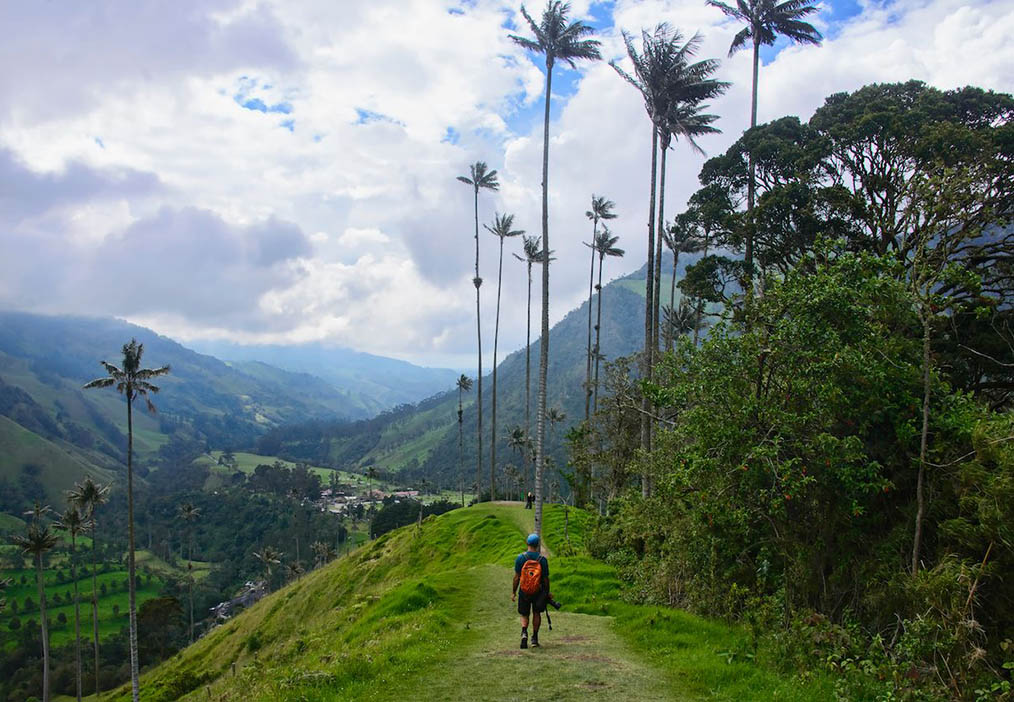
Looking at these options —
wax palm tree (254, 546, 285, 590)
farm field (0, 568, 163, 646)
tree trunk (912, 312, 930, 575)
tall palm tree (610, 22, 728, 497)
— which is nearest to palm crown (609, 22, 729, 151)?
tall palm tree (610, 22, 728, 497)

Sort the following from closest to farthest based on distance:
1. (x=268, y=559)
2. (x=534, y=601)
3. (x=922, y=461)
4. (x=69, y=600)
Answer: (x=922, y=461) → (x=534, y=601) → (x=268, y=559) → (x=69, y=600)

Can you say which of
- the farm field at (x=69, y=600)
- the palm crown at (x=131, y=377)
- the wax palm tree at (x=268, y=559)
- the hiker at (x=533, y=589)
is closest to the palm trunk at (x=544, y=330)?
the hiker at (x=533, y=589)

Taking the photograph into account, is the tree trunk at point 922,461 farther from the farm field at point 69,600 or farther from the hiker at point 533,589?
the farm field at point 69,600

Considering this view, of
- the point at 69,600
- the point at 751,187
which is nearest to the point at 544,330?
the point at 751,187

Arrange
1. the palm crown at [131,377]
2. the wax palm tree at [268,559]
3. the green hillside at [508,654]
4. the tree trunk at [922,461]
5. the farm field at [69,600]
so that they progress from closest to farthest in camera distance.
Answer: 1. the green hillside at [508,654]
2. the tree trunk at [922,461]
3. the palm crown at [131,377]
4. the wax palm tree at [268,559]
5. the farm field at [69,600]

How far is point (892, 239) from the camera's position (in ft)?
61.7

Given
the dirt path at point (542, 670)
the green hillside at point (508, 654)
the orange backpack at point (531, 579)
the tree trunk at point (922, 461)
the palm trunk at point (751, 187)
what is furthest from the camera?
the palm trunk at point (751, 187)

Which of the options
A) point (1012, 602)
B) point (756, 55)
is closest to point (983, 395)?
point (1012, 602)

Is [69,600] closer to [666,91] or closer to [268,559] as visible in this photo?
[268,559]

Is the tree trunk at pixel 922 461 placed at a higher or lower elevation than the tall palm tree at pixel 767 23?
lower

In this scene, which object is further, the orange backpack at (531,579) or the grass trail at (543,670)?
the orange backpack at (531,579)

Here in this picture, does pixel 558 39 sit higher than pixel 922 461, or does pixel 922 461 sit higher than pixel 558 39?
pixel 558 39

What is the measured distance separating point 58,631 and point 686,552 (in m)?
122

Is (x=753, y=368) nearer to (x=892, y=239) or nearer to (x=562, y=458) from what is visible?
(x=892, y=239)
